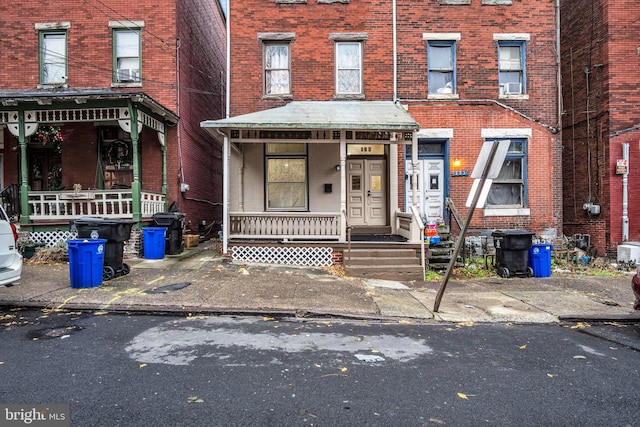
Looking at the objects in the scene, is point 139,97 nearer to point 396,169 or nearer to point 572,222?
point 396,169

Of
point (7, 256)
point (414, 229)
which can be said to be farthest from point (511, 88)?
point (7, 256)

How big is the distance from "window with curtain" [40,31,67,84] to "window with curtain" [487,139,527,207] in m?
15.2

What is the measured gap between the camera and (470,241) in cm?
1268

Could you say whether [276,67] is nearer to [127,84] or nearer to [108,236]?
[127,84]

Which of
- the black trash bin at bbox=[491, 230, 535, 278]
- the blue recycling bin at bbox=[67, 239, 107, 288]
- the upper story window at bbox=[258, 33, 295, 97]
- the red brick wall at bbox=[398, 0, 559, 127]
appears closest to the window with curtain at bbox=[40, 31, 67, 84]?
the upper story window at bbox=[258, 33, 295, 97]

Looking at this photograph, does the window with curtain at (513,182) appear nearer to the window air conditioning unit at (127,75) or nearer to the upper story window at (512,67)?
the upper story window at (512,67)

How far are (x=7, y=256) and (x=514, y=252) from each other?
35.0ft

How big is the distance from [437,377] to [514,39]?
513 inches

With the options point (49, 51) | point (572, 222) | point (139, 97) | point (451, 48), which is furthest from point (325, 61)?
point (572, 222)

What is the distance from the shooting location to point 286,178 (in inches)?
511

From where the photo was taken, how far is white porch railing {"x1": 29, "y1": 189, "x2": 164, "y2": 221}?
11297mm

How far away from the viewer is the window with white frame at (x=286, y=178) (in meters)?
12.9

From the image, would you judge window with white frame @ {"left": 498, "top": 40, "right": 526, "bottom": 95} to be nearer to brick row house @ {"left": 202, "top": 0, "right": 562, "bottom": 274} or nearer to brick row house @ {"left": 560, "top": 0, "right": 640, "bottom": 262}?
brick row house @ {"left": 202, "top": 0, "right": 562, "bottom": 274}

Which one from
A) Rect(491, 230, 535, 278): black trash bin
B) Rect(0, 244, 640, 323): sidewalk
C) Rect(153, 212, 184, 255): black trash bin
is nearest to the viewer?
Rect(0, 244, 640, 323): sidewalk
